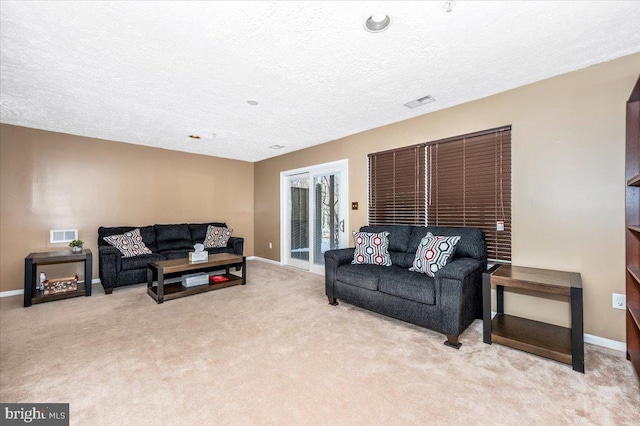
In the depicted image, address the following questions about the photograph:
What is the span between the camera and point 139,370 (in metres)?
2.05

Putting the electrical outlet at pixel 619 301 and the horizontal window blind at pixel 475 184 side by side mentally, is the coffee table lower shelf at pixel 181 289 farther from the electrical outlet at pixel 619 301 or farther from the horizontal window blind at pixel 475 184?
the electrical outlet at pixel 619 301

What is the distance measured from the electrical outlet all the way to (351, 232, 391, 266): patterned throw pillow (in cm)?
195

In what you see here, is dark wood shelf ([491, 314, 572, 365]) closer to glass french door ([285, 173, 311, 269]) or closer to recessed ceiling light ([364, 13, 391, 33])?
recessed ceiling light ([364, 13, 391, 33])

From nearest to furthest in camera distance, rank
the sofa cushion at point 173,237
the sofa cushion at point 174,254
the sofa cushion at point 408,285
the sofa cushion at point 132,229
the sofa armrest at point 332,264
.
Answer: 1. the sofa cushion at point 408,285
2. the sofa armrest at point 332,264
3. the sofa cushion at point 132,229
4. the sofa cushion at point 174,254
5. the sofa cushion at point 173,237

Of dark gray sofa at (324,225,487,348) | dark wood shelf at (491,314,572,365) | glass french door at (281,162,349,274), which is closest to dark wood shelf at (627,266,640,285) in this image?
dark wood shelf at (491,314,572,365)

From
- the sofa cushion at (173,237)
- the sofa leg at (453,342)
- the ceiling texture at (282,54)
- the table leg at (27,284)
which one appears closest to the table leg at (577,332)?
the sofa leg at (453,342)

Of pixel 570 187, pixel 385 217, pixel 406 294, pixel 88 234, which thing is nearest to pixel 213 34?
pixel 406 294

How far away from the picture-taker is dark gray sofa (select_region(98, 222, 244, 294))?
13.1ft

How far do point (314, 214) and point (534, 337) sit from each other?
12.0ft

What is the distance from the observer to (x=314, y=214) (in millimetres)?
5262

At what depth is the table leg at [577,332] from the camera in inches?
79.0

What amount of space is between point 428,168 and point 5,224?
6.01 m

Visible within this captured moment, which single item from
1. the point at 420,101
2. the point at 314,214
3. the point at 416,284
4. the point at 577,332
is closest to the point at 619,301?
the point at 577,332

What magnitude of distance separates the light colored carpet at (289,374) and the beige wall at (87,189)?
154 cm
